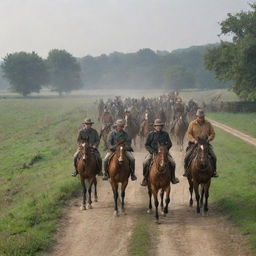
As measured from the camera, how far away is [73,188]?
60.7ft

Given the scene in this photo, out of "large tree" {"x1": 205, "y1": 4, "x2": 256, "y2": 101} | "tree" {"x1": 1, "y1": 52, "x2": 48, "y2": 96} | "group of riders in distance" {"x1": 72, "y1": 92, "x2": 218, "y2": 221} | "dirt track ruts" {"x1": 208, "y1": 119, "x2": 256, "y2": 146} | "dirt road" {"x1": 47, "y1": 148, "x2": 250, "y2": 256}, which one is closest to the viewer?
"dirt road" {"x1": 47, "y1": 148, "x2": 250, "y2": 256}

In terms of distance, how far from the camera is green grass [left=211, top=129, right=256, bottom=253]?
1396 cm

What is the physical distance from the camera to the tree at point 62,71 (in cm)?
14325

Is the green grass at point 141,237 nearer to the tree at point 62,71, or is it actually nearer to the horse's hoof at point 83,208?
the horse's hoof at point 83,208

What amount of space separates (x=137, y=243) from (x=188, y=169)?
4.25 m

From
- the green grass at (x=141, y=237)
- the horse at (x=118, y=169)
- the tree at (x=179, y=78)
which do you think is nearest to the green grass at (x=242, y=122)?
the horse at (x=118, y=169)

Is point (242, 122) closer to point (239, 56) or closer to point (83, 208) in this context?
point (239, 56)

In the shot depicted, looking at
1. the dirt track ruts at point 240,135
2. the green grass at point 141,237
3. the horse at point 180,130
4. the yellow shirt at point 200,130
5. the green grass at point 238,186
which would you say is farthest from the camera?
the dirt track ruts at point 240,135

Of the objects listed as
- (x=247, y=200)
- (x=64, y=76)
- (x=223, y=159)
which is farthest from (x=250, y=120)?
(x=64, y=76)

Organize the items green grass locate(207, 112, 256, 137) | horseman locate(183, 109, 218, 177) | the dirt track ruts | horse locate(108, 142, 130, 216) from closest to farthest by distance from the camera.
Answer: horse locate(108, 142, 130, 216) < horseman locate(183, 109, 218, 177) < the dirt track ruts < green grass locate(207, 112, 256, 137)

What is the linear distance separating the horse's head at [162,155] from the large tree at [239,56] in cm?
3904

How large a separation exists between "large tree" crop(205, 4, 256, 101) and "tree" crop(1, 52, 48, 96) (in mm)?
77903

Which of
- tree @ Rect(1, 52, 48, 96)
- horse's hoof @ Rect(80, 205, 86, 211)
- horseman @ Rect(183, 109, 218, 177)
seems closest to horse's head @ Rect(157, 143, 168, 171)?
horseman @ Rect(183, 109, 218, 177)

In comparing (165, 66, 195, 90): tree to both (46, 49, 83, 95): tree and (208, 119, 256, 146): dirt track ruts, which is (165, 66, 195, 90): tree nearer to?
(46, 49, 83, 95): tree
